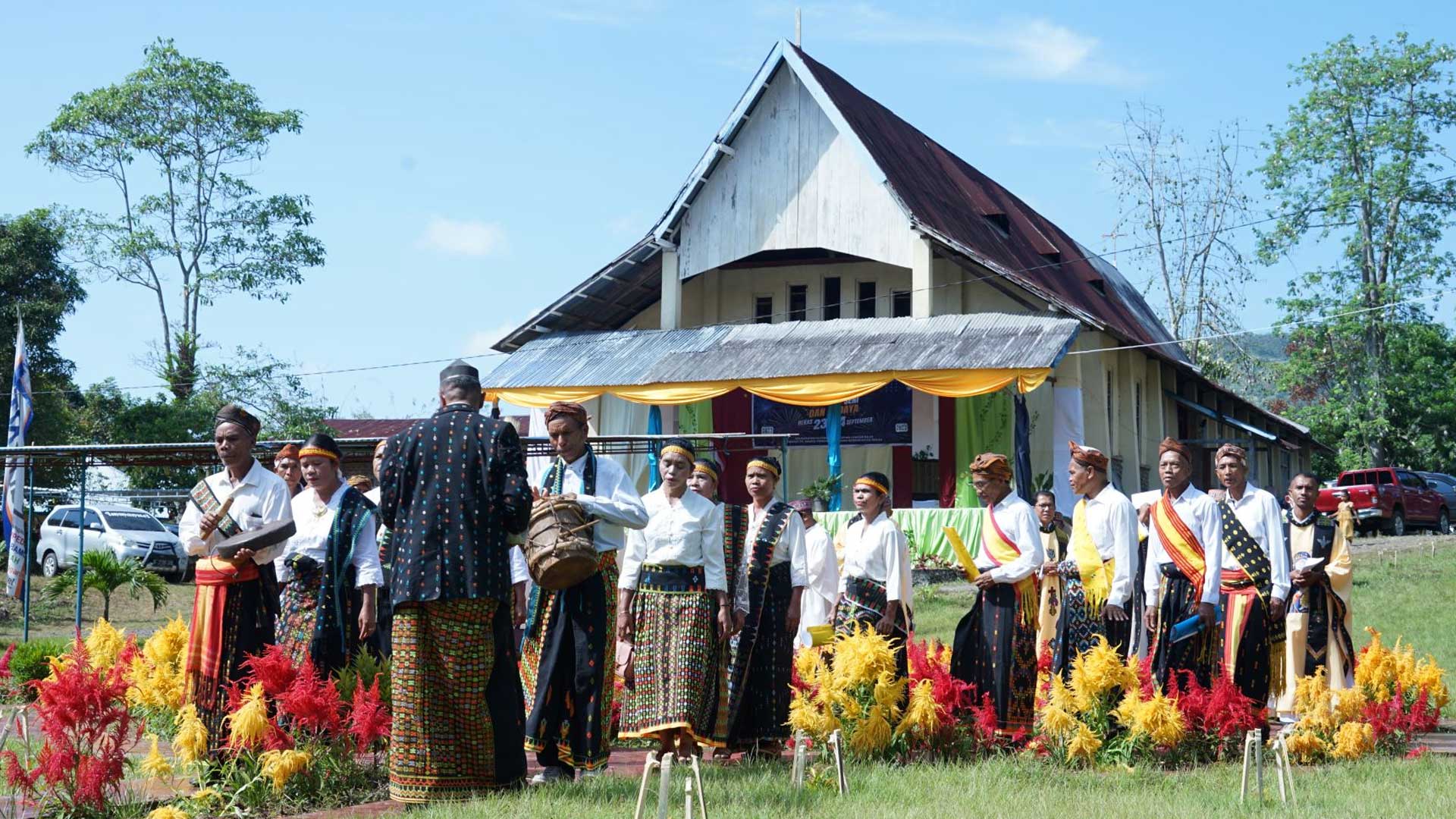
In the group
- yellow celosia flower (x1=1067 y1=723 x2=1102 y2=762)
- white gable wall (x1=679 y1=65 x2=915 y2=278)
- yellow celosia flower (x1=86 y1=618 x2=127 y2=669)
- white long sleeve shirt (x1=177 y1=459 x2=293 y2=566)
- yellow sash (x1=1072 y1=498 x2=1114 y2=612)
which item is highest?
white gable wall (x1=679 y1=65 x2=915 y2=278)

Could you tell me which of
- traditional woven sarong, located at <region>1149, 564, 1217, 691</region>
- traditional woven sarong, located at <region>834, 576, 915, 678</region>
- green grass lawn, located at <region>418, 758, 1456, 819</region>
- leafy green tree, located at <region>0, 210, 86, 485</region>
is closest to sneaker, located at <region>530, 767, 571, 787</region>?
green grass lawn, located at <region>418, 758, 1456, 819</region>

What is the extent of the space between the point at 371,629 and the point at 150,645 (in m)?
2.57

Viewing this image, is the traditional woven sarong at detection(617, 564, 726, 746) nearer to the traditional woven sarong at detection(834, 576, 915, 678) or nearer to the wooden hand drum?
the traditional woven sarong at detection(834, 576, 915, 678)

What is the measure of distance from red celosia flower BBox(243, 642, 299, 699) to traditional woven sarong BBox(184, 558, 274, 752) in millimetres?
448

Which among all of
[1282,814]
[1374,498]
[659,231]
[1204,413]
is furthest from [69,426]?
[1282,814]

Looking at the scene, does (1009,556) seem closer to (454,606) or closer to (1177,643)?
(1177,643)

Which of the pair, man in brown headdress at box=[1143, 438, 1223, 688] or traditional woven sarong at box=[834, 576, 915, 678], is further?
traditional woven sarong at box=[834, 576, 915, 678]

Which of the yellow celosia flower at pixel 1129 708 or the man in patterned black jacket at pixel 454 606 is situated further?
the yellow celosia flower at pixel 1129 708

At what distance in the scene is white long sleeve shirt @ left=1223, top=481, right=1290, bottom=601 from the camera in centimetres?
828

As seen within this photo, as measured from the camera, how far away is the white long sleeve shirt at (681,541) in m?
8.05

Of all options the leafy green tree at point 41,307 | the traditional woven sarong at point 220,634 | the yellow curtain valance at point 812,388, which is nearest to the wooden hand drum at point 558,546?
the traditional woven sarong at point 220,634

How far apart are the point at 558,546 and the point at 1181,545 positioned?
141 inches

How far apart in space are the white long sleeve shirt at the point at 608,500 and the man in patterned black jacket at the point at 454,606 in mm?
564

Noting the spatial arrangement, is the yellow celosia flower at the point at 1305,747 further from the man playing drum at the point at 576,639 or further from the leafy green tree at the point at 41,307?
the leafy green tree at the point at 41,307
